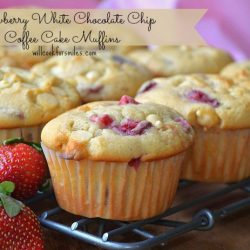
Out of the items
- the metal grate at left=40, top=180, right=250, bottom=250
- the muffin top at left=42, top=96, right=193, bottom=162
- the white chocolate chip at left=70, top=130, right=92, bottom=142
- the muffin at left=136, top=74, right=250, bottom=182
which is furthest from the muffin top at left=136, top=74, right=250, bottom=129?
the white chocolate chip at left=70, top=130, right=92, bottom=142

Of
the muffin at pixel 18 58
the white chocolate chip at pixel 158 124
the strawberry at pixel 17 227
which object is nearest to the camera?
the strawberry at pixel 17 227

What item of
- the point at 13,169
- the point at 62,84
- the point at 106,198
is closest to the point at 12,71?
the point at 62,84

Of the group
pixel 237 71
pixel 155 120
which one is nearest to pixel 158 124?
pixel 155 120

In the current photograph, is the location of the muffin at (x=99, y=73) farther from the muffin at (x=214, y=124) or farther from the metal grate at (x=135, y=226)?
the metal grate at (x=135, y=226)

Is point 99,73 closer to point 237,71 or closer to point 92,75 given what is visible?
point 92,75

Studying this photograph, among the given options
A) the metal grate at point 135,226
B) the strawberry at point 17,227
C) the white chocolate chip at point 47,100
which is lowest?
the metal grate at point 135,226

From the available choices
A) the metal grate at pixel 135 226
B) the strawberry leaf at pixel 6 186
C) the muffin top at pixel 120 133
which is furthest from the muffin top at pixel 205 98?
the strawberry leaf at pixel 6 186

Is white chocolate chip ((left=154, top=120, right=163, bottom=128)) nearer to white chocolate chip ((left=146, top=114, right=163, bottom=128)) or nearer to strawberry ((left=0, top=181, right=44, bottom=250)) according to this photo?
white chocolate chip ((left=146, top=114, right=163, bottom=128))
